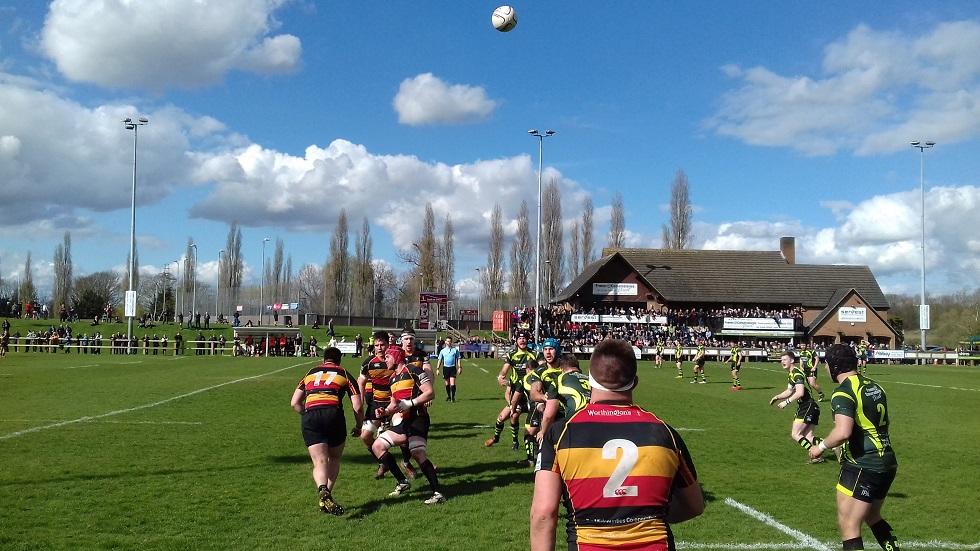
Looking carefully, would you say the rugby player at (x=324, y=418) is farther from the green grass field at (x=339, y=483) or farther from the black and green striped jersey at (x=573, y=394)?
the black and green striped jersey at (x=573, y=394)

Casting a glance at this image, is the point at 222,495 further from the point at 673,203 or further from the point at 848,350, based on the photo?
the point at 673,203

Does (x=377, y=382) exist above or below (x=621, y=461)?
below

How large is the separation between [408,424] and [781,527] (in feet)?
15.0

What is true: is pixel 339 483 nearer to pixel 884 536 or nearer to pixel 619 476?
pixel 884 536

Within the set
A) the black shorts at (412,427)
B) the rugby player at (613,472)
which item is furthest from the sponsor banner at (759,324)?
the rugby player at (613,472)

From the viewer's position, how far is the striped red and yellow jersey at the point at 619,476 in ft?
10.5

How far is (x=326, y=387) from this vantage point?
Answer: 8664 mm

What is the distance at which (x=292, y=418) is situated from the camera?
55.9ft

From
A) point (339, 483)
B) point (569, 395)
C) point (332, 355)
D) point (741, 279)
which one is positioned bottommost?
point (339, 483)

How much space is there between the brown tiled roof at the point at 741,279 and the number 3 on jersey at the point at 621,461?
206 ft

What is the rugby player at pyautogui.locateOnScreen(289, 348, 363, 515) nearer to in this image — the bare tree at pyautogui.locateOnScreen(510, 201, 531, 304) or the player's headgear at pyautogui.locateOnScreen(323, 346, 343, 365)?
the player's headgear at pyautogui.locateOnScreen(323, 346, 343, 365)

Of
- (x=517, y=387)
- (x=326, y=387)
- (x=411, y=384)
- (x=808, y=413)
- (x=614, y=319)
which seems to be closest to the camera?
(x=326, y=387)

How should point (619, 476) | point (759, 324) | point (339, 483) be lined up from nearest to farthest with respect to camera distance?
point (619, 476) → point (339, 483) → point (759, 324)

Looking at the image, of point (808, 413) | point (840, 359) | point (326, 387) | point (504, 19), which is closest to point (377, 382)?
point (326, 387)
